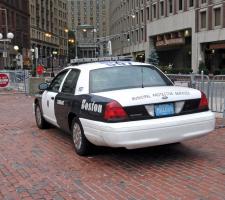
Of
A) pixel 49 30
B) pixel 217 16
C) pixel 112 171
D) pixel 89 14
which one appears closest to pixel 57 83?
pixel 112 171

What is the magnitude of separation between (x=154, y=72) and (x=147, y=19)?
55.2 metres

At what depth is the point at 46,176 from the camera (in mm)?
6090

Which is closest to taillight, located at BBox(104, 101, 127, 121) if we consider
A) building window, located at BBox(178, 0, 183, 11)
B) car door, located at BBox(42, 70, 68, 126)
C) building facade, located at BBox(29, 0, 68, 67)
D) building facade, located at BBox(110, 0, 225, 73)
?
car door, located at BBox(42, 70, 68, 126)

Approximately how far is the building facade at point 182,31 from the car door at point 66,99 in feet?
113

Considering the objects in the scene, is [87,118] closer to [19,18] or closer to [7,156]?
[7,156]

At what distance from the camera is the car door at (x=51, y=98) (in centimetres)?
865

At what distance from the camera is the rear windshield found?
23.5ft

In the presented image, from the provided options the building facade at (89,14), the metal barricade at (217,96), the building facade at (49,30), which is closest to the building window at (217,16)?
the metal barricade at (217,96)

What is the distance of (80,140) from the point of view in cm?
717

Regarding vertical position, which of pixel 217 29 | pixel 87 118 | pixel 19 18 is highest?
pixel 19 18

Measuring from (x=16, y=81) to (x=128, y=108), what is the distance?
19595mm

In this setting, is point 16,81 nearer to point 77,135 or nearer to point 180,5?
point 77,135

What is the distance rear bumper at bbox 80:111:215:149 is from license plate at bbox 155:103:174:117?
3.5 inches

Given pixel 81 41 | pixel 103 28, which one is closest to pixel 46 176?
pixel 81 41
